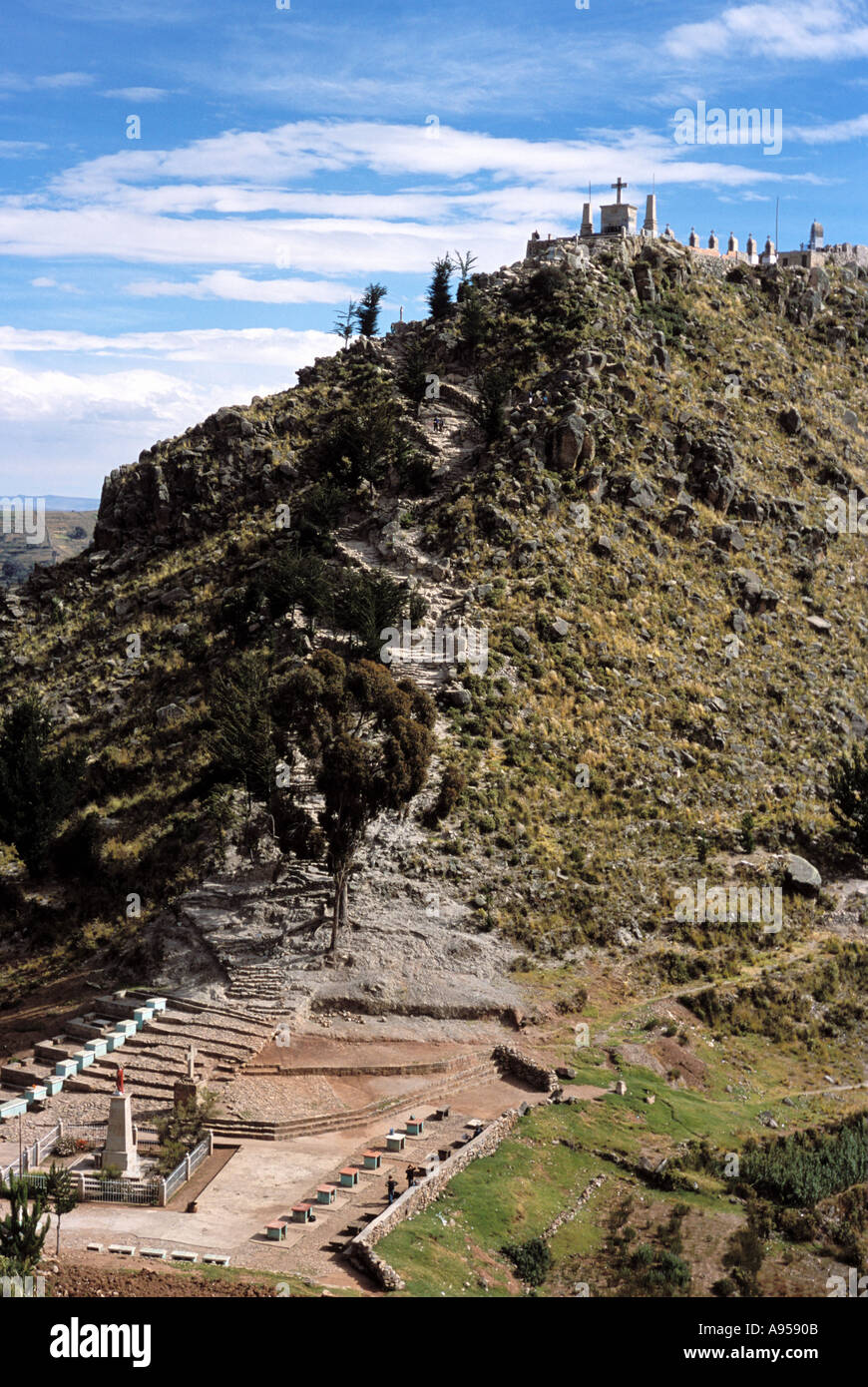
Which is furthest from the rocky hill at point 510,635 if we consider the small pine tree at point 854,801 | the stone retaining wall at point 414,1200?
the stone retaining wall at point 414,1200

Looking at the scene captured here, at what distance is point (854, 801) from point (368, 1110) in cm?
2375

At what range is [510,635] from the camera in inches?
1929

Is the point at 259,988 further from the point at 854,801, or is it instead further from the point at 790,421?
the point at 790,421

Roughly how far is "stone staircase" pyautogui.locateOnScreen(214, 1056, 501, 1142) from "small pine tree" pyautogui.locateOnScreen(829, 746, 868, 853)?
62.4 ft

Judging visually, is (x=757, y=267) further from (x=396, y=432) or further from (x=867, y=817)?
(x=867, y=817)

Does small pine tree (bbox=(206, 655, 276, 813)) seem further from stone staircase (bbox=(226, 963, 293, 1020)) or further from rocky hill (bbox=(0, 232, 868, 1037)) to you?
stone staircase (bbox=(226, 963, 293, 1020))

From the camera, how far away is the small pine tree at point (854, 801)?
44.7 meters

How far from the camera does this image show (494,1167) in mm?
26781

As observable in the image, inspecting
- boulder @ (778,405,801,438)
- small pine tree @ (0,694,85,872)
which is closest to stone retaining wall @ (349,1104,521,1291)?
small pine tree @ (0,694,85,872)

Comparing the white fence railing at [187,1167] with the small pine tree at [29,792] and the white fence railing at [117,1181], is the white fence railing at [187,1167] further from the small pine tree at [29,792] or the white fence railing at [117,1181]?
the small pine tree at [29,792]

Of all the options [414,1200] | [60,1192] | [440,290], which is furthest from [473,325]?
[60,1192]

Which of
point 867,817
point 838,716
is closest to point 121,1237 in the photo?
point 867,817

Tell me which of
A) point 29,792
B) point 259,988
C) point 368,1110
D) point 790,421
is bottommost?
point 368,1110

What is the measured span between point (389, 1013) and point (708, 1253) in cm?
1178
